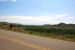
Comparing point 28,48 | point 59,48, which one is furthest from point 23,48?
point 59,48

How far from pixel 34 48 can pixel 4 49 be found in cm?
152

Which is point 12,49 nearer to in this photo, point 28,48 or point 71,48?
point 28,48

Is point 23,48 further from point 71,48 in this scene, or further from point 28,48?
point 71,48

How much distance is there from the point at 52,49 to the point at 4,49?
2.44m

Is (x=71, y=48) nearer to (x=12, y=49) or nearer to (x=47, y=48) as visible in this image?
(x=47, y=48)

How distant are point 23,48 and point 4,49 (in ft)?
3.10

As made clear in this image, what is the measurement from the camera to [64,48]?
36.9 ft

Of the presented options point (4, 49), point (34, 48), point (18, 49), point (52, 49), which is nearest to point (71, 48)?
point (52, 49)

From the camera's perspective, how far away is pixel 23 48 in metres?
11.6

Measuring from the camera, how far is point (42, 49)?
10977 millimetres

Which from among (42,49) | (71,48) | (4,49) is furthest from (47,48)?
(4,49)

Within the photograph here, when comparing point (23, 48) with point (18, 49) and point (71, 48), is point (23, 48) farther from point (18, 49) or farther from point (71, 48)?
point (71, 48)

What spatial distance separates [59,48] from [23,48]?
180cm

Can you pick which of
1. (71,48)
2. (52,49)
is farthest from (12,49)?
(71,48)
